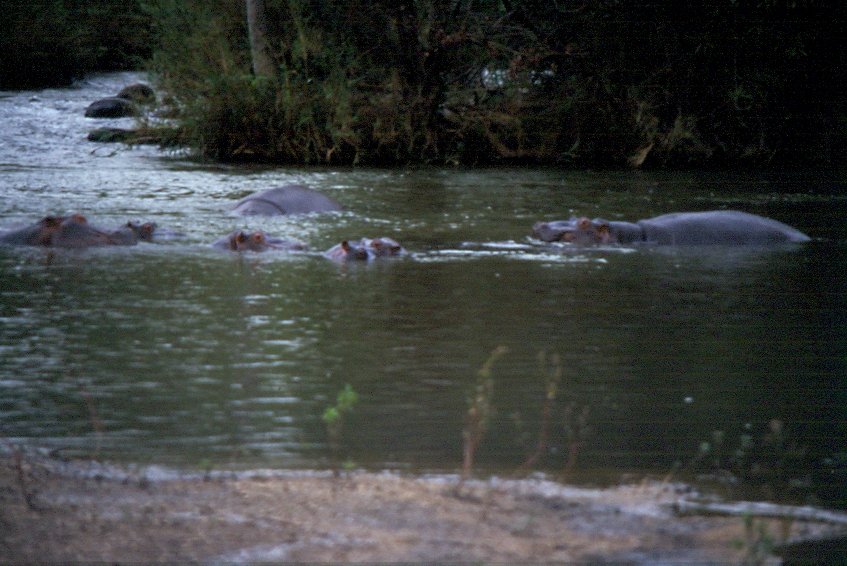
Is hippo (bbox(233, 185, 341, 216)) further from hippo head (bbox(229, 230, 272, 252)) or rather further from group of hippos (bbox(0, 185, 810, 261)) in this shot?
hippo head (bbox(229, 230, 272, 252))

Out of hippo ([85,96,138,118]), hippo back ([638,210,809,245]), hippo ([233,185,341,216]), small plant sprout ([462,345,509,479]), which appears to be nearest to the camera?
small plant sprout ([462,345,509,479])

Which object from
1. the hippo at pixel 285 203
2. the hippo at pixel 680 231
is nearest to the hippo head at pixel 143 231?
the hippo at pixel 285 203

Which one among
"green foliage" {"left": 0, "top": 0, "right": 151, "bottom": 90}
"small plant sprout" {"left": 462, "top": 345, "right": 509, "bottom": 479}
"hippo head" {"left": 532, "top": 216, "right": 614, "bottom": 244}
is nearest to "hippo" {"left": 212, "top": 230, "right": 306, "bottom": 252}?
"hippo head" {"left": 532, "top": 216, "right": 614, "bottom": 244}

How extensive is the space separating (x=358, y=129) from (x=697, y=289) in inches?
293

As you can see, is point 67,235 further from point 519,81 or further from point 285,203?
point 519,81

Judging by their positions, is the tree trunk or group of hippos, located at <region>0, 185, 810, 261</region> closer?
group of hippos, located at <region>0, 185, 810, 261</region>

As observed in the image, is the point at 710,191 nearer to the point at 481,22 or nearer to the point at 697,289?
the point at 481,22

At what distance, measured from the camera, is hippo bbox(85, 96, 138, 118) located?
19031 mm

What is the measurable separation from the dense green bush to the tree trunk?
0.60 ft

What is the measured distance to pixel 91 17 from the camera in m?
25.3

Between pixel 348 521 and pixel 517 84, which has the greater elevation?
pixel 517 84

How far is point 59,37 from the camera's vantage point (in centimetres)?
2264

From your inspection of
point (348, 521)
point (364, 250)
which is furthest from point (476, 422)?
point (364, 250)

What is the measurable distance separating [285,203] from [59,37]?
14.1 m
